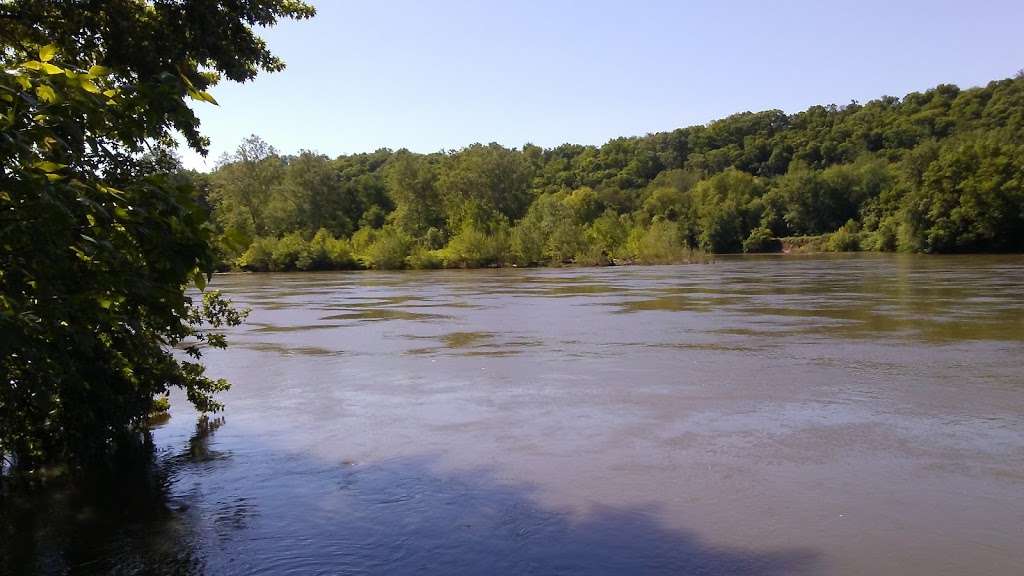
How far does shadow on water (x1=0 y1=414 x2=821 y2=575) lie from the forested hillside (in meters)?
38.8

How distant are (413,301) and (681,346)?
17.6 m

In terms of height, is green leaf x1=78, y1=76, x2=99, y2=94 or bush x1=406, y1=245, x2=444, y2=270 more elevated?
green leaf x1=78, y1=76, x2=99, y2=94

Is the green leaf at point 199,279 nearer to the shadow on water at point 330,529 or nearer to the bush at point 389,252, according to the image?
the shadow on water at point 330,529

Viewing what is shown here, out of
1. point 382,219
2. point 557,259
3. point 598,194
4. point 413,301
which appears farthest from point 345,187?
point 413,301

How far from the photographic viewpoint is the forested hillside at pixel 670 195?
72.8 m

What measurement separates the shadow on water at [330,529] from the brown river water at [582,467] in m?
0.03

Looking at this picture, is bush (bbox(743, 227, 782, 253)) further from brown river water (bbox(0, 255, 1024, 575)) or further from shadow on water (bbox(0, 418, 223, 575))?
shadow on water (bbox(0, 418, 223, 575))

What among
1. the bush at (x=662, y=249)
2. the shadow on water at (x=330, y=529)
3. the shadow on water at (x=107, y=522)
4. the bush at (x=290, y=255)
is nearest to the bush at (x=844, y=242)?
the bush at (x=662, y=249)

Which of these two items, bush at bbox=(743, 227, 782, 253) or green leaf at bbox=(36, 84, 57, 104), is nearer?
green leaf at bbox=(36, 84, 57, 104)

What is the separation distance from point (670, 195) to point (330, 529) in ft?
373

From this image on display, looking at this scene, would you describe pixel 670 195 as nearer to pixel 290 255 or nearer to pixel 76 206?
pixel 290 255

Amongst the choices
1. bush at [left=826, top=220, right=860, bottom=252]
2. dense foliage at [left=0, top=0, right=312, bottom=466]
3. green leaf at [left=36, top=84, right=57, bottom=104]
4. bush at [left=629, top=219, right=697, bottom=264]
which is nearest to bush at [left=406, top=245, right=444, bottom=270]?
bush at [left=629, top=219, right=697, bottom=264]

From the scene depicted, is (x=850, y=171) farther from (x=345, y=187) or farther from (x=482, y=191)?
(x=345, y=187)

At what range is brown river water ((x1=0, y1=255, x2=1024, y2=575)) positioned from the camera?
20.9 ft
